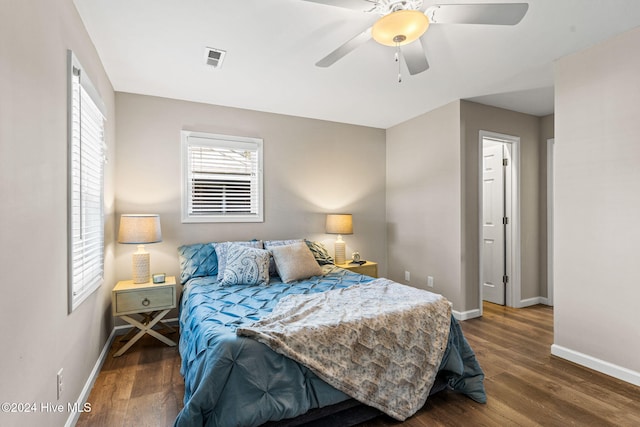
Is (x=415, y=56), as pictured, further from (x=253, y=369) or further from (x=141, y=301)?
(x=141, y=301)

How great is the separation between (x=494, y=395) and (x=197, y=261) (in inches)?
109

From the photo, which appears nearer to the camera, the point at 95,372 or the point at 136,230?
the point at 95,372

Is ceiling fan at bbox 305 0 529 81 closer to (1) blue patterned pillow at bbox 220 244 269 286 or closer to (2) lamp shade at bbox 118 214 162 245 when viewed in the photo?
(1) blue patterned pillow at bbox 220 244 269 286

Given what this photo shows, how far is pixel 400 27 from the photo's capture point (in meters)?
1.69

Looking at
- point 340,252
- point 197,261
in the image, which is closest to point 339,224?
point 340,252

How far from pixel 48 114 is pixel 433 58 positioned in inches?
104

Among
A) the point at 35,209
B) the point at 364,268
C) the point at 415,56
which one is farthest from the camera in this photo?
the point at 364,268

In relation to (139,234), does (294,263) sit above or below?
below

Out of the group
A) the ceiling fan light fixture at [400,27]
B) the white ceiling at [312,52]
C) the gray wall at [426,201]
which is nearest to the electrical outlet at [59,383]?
the white ceiling at [312,52]

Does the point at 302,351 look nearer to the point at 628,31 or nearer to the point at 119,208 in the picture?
the point at 119,208

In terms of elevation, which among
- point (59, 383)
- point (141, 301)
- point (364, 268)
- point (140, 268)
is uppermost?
point (140, 268)

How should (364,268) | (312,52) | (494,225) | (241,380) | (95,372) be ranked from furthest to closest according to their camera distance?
(494,225)
(364,268)
(312,52)
(95,372)
(241,380)

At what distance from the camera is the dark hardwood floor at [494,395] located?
1917 mm

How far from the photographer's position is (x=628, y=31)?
90.4 inches
